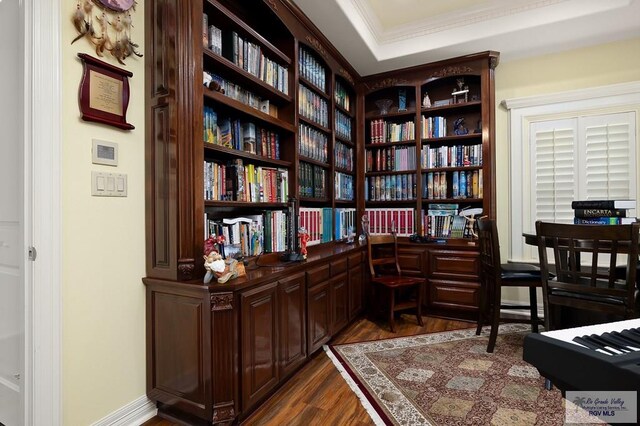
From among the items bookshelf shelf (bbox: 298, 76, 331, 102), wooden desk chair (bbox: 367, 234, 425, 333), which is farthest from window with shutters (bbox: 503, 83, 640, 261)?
bookshelf shelf (bbox: 298, 76, 331, 102)

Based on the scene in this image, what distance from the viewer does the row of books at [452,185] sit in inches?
138

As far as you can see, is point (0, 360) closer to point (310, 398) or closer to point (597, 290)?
point (310, 398)

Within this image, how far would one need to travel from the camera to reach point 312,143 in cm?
307

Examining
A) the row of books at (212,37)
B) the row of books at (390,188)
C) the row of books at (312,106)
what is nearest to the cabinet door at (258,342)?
the row of books at (212,37)

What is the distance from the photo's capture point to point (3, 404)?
Result: 66.2 inches

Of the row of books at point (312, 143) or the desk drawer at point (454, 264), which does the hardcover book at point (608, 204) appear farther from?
the row of books at point (312, 143)

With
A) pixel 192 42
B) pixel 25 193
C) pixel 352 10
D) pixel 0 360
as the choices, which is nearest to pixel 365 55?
pixel 352 10

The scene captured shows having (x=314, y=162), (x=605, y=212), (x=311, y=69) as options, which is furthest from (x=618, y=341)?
(x=311, y=69)

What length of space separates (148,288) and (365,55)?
9.65 ft

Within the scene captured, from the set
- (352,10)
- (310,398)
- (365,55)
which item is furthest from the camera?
(365,55)

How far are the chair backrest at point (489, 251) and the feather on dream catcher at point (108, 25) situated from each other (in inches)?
103

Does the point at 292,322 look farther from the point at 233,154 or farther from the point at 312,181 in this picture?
the point at 312,181

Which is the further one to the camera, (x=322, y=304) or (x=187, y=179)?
(x=322, y=304)

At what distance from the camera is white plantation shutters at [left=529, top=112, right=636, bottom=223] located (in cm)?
316
